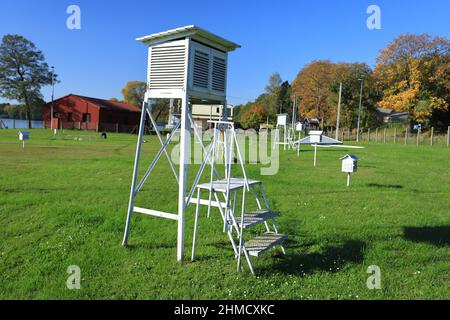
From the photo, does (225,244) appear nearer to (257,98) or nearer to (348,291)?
(348,291)

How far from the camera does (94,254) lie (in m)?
6.52

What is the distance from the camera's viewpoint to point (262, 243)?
5.86 m

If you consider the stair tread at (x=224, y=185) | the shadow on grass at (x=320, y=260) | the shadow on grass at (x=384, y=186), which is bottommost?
the shadow on grass at (x=320, y=260)

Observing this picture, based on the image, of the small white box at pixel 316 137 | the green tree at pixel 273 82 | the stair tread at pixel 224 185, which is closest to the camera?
the stair tread at pixel 224 185

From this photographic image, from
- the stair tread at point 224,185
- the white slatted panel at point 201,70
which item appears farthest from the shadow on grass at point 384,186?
the white slatted panel at point 201,70

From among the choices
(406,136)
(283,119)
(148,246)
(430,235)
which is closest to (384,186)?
(430,235)

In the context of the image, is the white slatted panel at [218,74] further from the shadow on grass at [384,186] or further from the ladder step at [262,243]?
the shadow on grass at [384,186]

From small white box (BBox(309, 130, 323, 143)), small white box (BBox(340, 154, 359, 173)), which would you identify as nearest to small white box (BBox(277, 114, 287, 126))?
small white box (BBox(309, 130, 323, 143))

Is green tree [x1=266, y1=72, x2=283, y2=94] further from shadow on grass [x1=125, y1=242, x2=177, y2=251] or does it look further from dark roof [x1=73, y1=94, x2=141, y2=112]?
A: shadow on grass [x1=125, y1=242, x2=177, y2=251]

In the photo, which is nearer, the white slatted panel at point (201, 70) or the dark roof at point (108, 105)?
the white slatted panel at point (201, 70)

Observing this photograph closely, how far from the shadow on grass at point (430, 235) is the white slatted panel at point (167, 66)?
5418 mm

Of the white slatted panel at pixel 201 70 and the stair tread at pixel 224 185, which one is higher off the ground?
the white slatted panel at pixel 201 70

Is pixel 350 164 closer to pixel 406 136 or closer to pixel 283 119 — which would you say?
pixel 283 119

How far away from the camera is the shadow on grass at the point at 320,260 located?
603 centimetres
